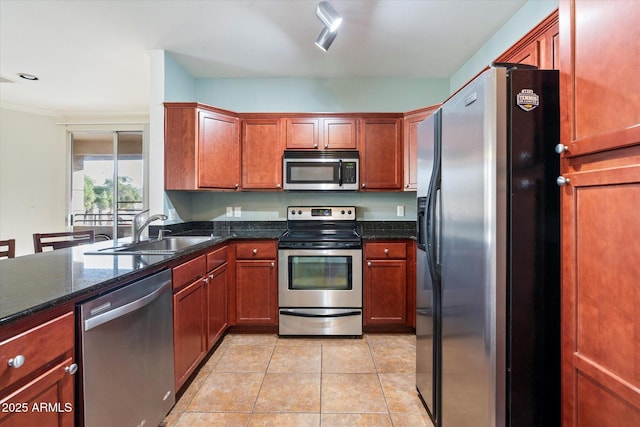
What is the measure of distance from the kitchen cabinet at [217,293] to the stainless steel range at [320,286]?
50 cm

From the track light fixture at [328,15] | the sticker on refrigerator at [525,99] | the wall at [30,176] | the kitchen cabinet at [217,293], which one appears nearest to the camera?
the sticker on refrigerator at [525,99]

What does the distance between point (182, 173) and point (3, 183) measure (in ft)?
12.0

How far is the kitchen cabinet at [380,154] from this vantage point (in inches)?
121

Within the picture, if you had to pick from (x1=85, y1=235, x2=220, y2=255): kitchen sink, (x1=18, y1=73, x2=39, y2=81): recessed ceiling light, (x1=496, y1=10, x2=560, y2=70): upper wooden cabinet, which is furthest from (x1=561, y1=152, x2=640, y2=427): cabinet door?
(x1=18, y1=73, x2=39, y2=81): recessed ceiling light

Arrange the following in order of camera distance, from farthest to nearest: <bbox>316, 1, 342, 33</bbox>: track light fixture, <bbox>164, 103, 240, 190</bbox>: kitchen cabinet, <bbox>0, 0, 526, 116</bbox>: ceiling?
<bbox>164, 103, 240, 190</bbox>: kitchen cabinet
<bbox>0, 0, 526, 116</bbox>: ceiling
<bbox>316, 1, 342, 33</bbox>: track light fixture

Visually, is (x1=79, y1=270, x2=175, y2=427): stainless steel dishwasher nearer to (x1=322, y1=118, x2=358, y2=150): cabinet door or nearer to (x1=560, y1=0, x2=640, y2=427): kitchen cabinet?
(x1=560, y1=0, x2=640, y2=427): kitchen cabinet

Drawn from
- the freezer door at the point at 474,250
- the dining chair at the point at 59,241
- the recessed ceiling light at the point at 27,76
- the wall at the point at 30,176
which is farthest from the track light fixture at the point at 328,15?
the wall at the point at 30,176

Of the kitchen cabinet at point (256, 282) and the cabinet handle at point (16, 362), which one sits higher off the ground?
the cabinet handle at point (16, 362)

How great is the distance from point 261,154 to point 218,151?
43cm

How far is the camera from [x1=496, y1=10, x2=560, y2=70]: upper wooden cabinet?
1407mm

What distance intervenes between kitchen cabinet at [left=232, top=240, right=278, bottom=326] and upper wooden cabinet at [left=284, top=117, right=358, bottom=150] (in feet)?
3.68

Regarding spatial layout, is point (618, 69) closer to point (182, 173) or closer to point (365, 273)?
point (365, 273)

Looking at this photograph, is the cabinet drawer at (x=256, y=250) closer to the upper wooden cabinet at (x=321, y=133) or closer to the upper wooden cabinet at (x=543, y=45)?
the upper wooden cabinet at (x=321, y=133)

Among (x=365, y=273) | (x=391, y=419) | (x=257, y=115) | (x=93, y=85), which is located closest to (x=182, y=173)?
(x=257, y=115)
